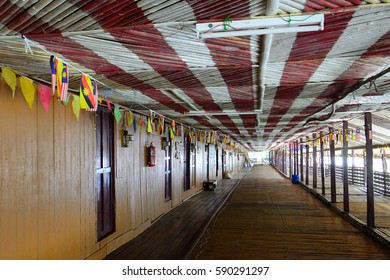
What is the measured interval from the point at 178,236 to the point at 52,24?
14.6 feet

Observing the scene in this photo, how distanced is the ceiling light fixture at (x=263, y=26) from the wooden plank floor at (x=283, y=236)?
134 inches

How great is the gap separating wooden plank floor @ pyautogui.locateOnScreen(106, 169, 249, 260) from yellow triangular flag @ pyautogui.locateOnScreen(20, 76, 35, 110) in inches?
109

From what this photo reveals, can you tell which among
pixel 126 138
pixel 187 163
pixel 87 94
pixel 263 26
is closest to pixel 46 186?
pixel 87 94

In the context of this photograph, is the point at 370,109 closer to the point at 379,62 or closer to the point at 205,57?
the point at 379,62

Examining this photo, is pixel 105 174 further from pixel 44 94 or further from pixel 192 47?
pixel 192 47

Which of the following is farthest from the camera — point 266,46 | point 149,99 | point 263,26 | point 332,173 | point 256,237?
point 332,173

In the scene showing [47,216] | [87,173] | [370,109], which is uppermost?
Result: [370,109]

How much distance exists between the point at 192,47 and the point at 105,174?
10.2 feet

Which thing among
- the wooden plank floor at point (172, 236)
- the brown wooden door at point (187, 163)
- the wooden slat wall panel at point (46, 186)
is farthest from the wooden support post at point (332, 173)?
the wooden slat wall panel at point (46, 186)

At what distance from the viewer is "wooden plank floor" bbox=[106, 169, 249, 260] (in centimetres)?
461

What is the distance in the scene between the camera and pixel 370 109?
6.31m

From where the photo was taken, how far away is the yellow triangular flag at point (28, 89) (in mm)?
2975

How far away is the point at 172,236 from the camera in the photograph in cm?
556
